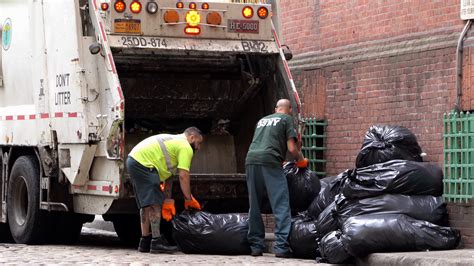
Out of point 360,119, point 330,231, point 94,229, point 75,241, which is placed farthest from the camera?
point 94,229

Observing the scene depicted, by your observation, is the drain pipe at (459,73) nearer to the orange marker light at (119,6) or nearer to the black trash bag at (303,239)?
the black trash bag at (303,239)

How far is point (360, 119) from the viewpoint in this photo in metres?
10.8

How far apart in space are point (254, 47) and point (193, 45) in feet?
2.03

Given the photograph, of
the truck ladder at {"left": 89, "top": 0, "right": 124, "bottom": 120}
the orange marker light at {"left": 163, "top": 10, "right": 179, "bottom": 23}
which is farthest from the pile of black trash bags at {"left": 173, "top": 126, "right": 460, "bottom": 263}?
the orange marker light at {"left": 163, "top": 10, "right": 179, "bottom": 23}

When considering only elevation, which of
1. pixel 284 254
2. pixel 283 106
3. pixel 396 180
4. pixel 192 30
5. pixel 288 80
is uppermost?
pixel 192 30

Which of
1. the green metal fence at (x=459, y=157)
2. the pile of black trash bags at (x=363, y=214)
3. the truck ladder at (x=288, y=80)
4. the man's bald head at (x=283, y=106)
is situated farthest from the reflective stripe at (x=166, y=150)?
the green metal fence at (x=459, y=157)

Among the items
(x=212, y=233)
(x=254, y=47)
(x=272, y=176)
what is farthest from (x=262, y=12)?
(x=212, y=233)

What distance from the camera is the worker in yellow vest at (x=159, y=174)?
976 cm

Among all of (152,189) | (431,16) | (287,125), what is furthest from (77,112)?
(431,16)

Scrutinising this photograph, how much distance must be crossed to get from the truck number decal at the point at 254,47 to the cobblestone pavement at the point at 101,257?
6.60ft

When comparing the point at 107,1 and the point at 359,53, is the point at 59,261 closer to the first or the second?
the point at 107,1

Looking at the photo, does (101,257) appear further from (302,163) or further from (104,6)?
(104,6)

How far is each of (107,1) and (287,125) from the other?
6.61ft

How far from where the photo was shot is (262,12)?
34.7ft
